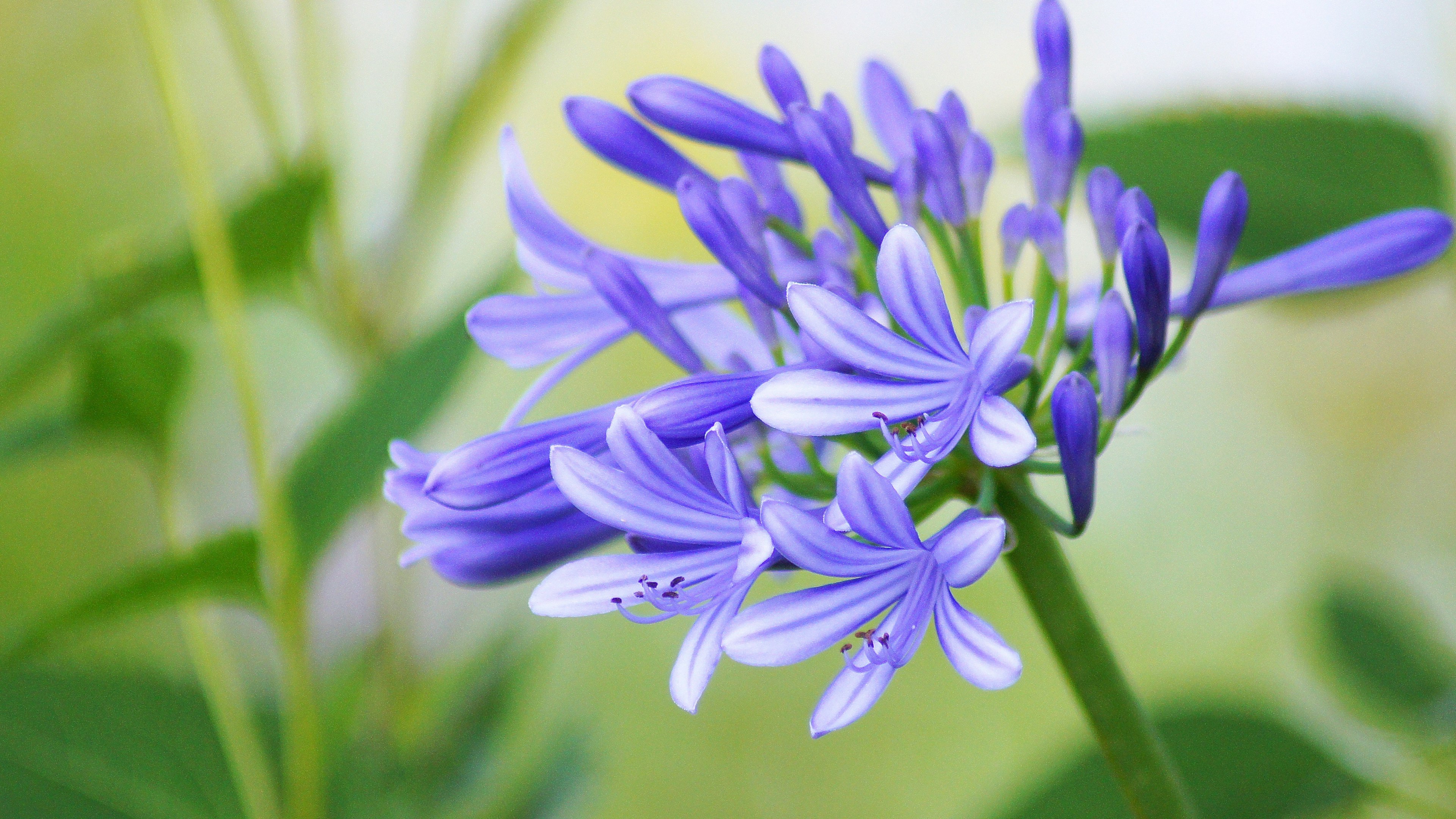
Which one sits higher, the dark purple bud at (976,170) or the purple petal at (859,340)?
the dark purple bud at (976,170)

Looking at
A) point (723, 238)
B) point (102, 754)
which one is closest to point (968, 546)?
point (723, 238)

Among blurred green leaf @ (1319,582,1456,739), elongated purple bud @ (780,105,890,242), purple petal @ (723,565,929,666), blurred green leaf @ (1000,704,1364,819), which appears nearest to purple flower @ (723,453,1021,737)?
purple petal @ (723,565,929,666)

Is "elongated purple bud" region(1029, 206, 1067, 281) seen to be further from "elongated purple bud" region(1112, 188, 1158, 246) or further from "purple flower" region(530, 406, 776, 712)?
"purple flower" region(530, 406, 776, 712)

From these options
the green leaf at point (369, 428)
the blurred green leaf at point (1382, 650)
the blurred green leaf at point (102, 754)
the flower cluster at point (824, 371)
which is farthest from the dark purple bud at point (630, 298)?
the blurred green leaf at point (1382, 650)

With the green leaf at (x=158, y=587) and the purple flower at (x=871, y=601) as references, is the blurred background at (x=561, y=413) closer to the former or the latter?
the green leaf at (x=158, y=587)

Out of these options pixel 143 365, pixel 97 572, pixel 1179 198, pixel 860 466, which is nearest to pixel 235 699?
pixel 143 365

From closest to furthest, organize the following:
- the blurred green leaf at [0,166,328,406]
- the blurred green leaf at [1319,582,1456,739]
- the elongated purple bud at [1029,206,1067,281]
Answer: the elongated purple bud at [1029,206,1067,281]
the blurred green leaf at [0,166,328,406]
the blurred green leaf at [1319,582,1456,739]
